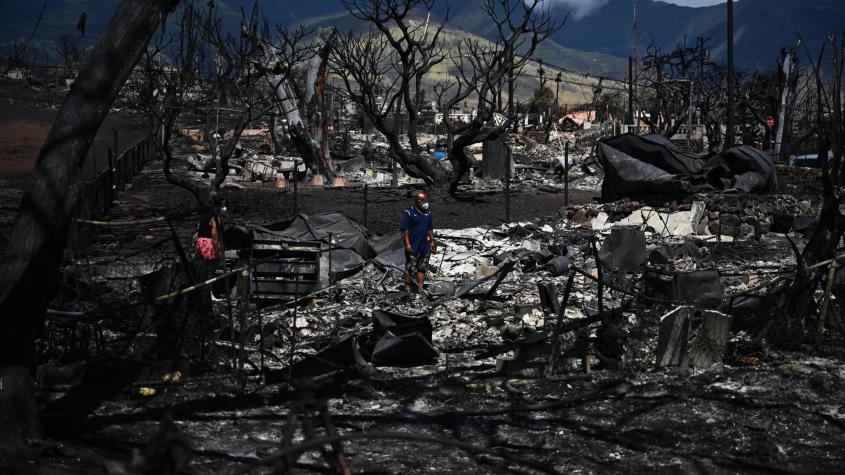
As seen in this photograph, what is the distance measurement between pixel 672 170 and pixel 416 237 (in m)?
9.33

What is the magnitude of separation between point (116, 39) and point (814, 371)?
577 cm

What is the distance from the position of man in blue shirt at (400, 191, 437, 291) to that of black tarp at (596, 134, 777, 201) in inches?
335

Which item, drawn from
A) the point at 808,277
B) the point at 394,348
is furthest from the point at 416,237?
the point at 808,277

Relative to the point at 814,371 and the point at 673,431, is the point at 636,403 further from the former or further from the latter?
the point at 814,371

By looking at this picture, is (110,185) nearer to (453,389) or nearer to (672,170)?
(672,170)

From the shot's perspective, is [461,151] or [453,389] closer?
[453,389]

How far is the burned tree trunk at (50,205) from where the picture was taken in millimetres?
5395

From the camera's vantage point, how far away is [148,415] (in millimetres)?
6293

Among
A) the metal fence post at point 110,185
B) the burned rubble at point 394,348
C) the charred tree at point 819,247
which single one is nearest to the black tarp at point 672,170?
the burned rubble at point 394,348

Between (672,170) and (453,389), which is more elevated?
(672,170)

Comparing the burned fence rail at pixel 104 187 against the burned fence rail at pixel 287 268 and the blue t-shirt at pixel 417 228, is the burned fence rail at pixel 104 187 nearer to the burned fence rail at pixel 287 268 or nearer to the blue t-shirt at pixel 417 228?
the burned fence rail at pixel 287 268

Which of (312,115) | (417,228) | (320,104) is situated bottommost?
(417,228)

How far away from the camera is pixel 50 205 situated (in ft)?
18.1

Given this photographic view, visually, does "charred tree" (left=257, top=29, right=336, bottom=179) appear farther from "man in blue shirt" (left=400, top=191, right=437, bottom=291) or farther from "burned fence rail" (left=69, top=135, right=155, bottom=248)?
"man in blue shirt" (left=400, top=191, right=437, bottom=291)
